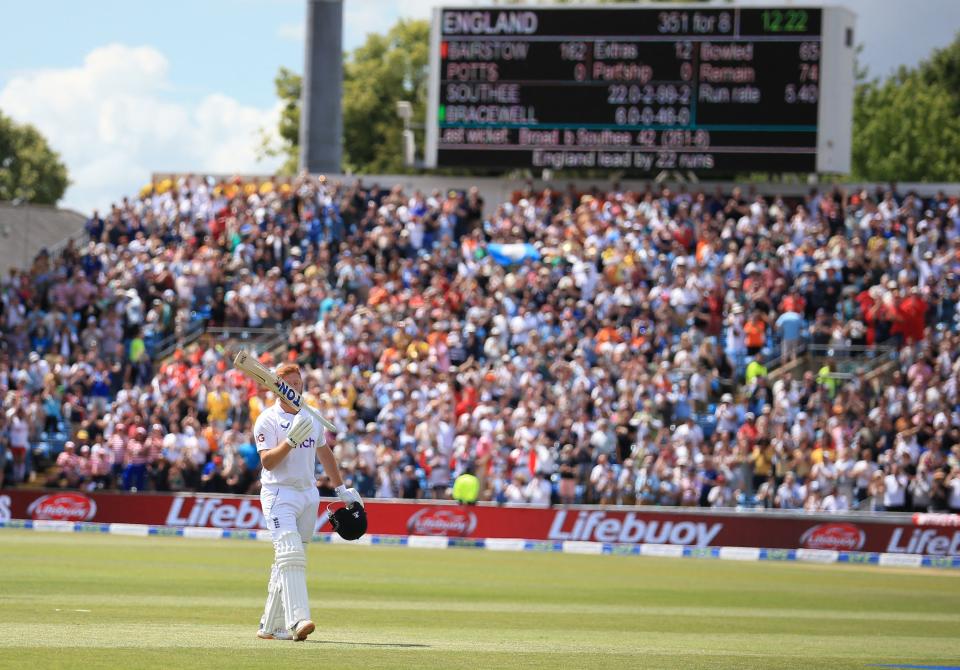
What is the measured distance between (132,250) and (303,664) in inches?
1185

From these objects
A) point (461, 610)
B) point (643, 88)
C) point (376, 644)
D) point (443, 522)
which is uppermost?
point (643, 88)

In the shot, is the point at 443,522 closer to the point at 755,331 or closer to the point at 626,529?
the point at 626,529

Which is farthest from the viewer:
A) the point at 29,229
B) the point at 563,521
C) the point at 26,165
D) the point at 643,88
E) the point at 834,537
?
the point at 26,165

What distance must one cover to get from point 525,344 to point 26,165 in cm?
5852

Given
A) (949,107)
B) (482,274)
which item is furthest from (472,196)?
(949,107)

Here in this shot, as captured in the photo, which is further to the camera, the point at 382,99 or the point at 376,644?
the point at 382,99

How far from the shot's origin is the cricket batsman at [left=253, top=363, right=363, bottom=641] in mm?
12109

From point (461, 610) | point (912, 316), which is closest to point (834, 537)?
point (912, 316)

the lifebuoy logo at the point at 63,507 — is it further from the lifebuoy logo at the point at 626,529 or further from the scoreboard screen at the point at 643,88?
the scoreboard screen at the point at 643,88

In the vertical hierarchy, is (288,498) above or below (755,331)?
above

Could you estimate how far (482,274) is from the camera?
36.8m

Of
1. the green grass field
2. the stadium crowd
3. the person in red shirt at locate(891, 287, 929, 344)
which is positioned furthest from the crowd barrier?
the person in red shirt at locate(891, 287, 929, 344)

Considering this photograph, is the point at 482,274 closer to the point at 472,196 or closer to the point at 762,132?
the point at 472,196

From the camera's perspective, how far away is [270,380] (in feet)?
39.8
